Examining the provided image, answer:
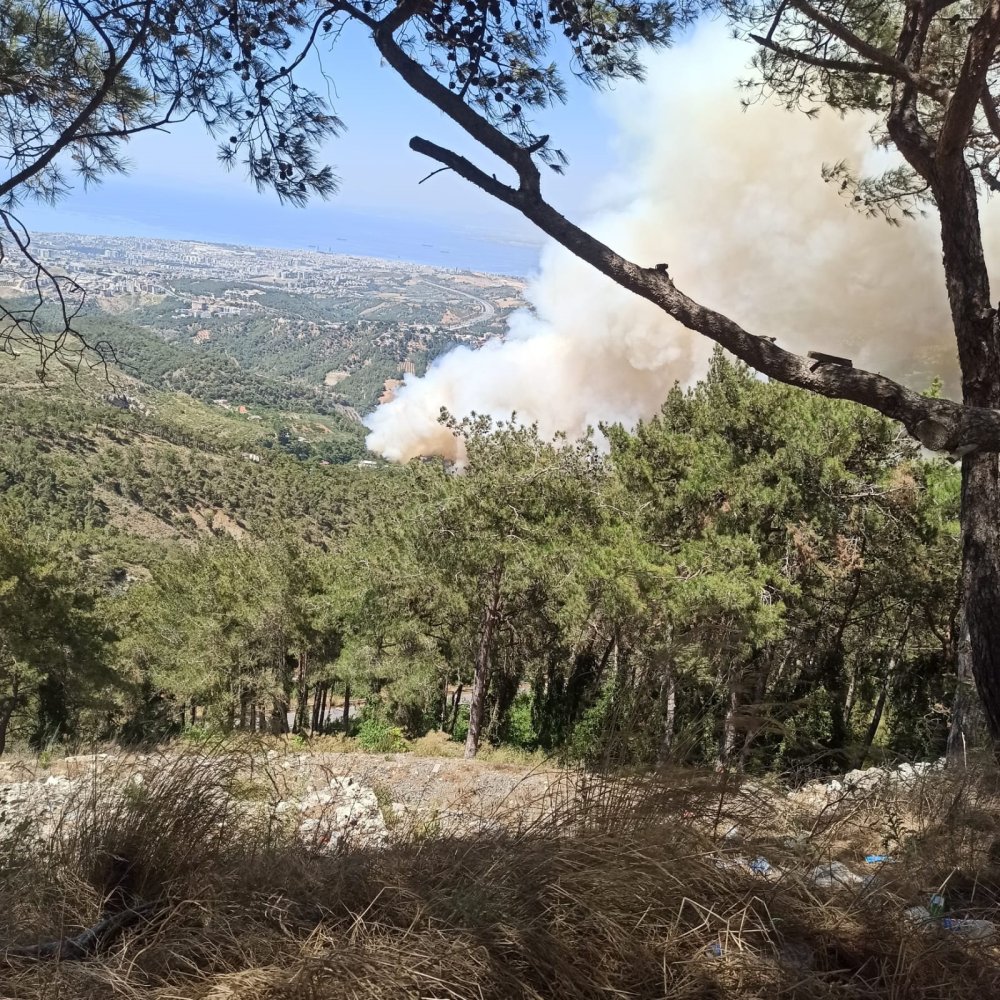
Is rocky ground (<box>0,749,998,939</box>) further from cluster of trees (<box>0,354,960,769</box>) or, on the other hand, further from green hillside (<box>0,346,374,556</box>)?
green hillside (<box>0,346,374,556</box>)

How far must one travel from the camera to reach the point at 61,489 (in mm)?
55094

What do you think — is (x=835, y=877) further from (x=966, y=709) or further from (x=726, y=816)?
(x=966, y=709)

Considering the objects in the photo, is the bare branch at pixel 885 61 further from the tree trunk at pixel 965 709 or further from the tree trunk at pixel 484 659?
the tree trunk at pixel 484 659

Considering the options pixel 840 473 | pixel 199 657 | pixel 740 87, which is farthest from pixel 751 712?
pixel 199 657

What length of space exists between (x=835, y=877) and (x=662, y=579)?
6.68 meters

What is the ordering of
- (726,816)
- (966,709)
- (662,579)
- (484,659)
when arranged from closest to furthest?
(726,816), (966,709), (662,579), (484,659)

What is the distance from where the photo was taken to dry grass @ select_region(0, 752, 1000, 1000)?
1.32m

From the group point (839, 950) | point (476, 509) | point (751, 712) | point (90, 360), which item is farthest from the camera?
point (476, 509)

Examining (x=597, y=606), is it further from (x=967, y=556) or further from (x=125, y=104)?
(x=125, y=104)

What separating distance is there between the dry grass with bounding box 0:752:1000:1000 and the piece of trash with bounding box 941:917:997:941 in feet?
0.12

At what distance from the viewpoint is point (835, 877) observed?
1.68 m

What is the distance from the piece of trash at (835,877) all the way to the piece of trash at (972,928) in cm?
18

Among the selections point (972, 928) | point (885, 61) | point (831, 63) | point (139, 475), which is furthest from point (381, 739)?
point (139, 475)

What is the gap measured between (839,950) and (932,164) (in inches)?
126
